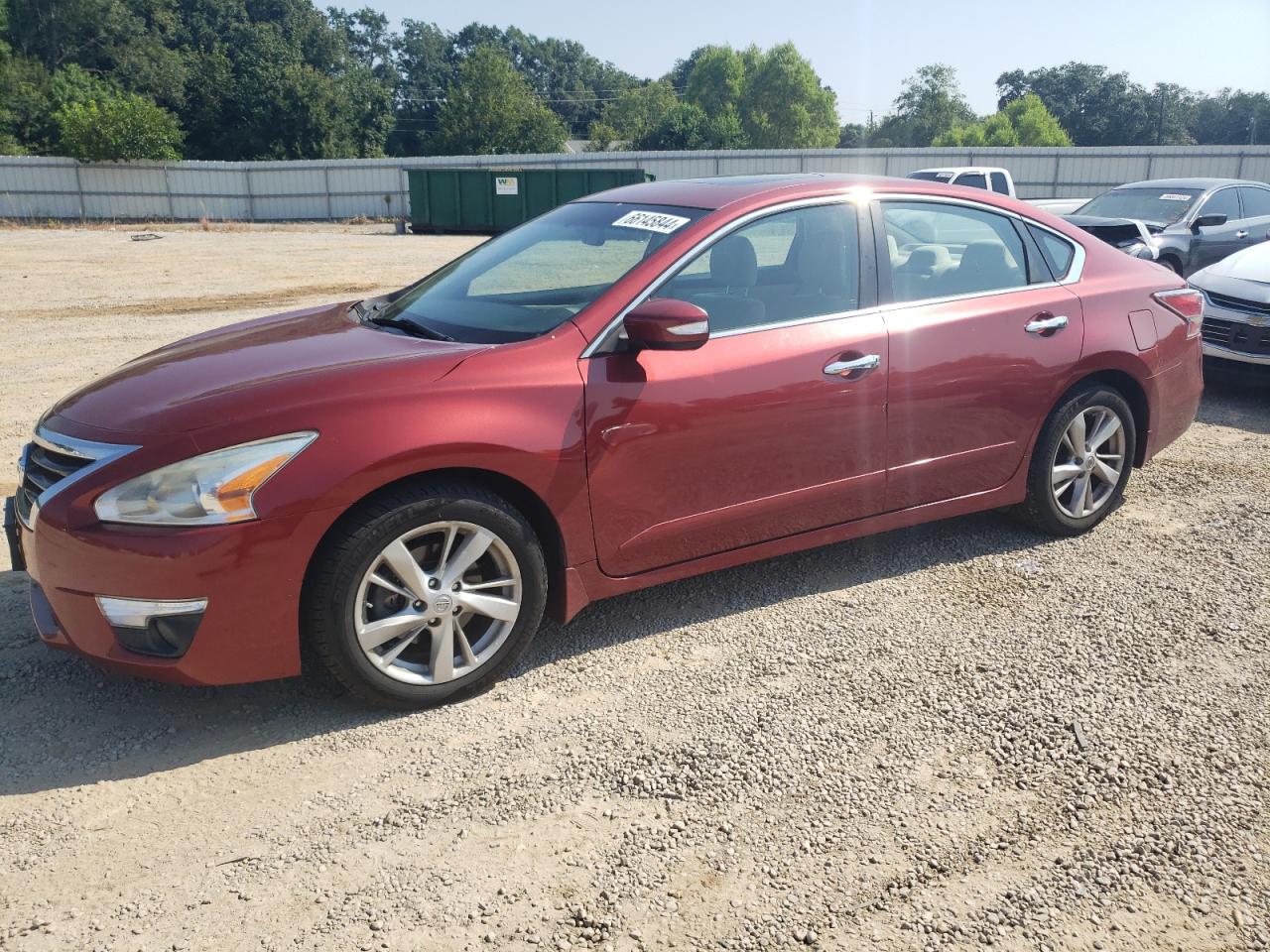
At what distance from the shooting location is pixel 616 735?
332 centimetres

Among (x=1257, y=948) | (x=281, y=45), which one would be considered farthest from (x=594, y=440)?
(x=281, y=45)

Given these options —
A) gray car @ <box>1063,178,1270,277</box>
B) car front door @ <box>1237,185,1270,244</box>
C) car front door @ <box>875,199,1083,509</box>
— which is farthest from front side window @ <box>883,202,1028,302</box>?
car front door @ <box>1237,185,1270,244</box>

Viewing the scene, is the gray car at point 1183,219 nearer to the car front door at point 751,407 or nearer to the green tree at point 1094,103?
the car front door at point 751,407

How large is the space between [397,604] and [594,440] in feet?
2.77

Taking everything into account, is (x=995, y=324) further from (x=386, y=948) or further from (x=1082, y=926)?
(x=386, y=948)

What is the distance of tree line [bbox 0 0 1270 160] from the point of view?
202 ft

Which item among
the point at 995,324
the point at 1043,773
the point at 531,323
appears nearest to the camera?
the point at 1043,773

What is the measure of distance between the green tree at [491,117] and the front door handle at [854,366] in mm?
74819

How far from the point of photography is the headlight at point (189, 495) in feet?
9.87

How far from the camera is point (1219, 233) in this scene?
13078mm

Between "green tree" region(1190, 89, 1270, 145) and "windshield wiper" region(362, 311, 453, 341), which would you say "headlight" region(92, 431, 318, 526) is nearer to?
"windshield wiper" region(362, 311, 453, 341)

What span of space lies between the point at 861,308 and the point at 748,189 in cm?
67

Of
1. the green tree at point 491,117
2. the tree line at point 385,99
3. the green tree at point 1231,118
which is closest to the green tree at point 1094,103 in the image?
the tree line at point 385,99

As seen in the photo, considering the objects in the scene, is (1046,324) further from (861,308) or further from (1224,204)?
(1224,204)
